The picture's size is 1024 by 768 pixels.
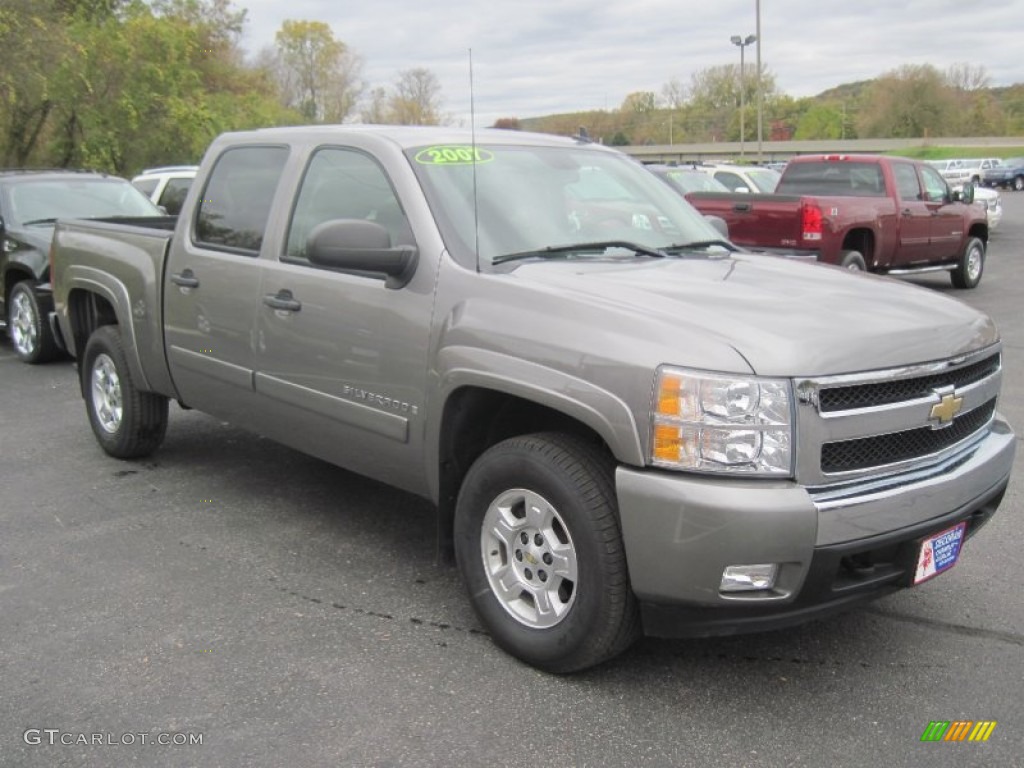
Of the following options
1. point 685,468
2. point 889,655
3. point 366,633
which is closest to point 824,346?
point 685,468

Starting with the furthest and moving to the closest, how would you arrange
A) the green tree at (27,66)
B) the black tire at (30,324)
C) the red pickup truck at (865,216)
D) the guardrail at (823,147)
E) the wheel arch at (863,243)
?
the guardrail at (823,147) < the green tree at (27,66) < the wheel arch at (863,243) < the red pickup truck at (865,216) < the black tire at (30,324)

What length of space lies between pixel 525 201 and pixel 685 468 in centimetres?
165

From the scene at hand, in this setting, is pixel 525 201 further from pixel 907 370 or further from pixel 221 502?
pixel 221 502

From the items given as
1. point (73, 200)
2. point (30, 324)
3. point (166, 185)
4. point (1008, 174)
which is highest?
point (1008, 174)

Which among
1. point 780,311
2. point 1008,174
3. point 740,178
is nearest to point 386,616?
point 780,311

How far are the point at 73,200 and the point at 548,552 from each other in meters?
8.64

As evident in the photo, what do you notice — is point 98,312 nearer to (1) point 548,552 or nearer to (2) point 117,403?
(2) point 117,403

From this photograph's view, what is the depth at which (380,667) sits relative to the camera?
142 inches

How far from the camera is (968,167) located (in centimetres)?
4831

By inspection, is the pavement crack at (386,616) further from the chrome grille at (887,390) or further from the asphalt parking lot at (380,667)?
the chrome grille at (887,390)

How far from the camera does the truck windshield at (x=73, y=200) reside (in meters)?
10.1

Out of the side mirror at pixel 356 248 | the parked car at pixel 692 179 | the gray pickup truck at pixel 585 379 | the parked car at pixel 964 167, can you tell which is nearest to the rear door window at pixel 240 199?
the gray pickup truck at pixel 585 379

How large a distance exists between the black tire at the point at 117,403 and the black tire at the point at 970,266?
12471 millimetres

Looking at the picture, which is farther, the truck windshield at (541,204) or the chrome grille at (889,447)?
the truck windshield at (541,204)
